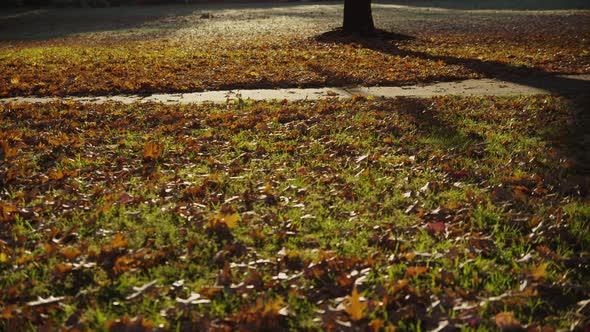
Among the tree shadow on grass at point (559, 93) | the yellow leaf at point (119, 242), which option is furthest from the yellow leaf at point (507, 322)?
the yellow leaf at point (119, 242)

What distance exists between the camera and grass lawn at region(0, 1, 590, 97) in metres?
9.15

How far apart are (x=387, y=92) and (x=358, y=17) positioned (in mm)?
8463

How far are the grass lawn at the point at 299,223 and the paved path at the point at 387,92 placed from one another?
4.59 feet

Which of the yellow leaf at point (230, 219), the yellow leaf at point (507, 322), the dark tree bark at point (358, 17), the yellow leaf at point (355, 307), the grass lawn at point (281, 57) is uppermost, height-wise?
the dark tree bark at point (358, 17)

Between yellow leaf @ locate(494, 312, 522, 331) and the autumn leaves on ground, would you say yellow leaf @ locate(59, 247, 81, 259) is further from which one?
yellow leaf @ locate(494, 312, 522, 331)

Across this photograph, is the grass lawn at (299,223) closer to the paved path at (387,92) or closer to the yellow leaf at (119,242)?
the yellow leaf at (119,242)

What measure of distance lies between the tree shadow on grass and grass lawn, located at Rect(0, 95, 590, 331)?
0.04 m

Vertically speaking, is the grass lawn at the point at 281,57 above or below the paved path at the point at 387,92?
above

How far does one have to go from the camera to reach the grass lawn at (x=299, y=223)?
2.82 meters

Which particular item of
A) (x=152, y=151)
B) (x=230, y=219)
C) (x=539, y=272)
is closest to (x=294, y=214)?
(x=230, y=219)

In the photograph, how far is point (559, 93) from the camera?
753 cm

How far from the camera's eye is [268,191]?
173 inches

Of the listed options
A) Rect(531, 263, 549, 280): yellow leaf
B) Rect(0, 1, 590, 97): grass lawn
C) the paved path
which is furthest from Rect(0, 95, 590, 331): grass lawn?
Rect(0, 1, 590, 97): grass lawn

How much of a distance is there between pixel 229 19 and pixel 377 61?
18.5 metres
